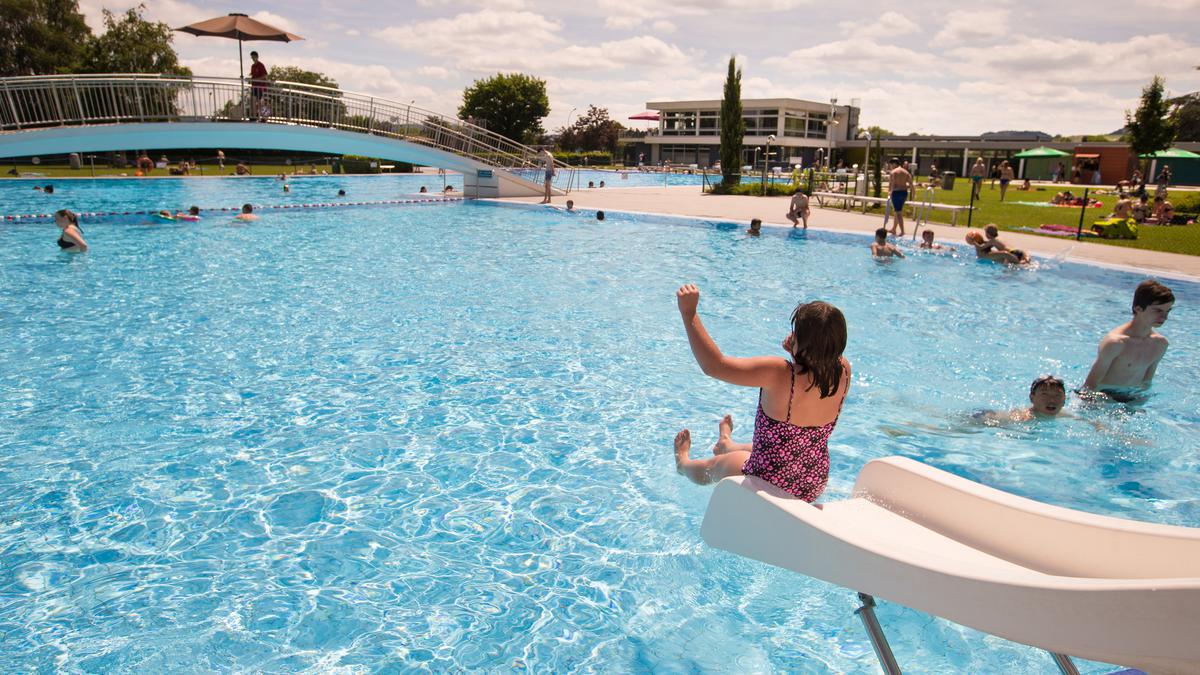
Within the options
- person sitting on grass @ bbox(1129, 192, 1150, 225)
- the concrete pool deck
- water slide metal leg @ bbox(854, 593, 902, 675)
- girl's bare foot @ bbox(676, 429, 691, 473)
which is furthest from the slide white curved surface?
person sitting on grass @ bbox(1129, 192, 1150, 225)

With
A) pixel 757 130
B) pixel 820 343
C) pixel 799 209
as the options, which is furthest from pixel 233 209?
pixel 757 130

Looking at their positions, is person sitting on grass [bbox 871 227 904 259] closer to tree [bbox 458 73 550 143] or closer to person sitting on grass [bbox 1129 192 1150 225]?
person sitting on grass [bbox 1129 192 1150 225]

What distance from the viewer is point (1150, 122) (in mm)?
31094

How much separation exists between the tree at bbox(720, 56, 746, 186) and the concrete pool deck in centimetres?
167

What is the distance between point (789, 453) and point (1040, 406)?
364 centimetres

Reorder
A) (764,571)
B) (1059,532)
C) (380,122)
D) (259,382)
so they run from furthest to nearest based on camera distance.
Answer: (380,122) → (259,382) → (764,571) → (1059,532)

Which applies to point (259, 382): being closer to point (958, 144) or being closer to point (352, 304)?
point (352, 304)

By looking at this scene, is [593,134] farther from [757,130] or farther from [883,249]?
[883,249]

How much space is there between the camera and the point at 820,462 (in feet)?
11.4

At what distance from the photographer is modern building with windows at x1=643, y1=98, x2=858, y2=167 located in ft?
219

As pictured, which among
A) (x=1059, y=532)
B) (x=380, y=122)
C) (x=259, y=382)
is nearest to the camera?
(x=1059, y=532)

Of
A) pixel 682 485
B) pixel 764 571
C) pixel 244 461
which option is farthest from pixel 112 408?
pixel 764 571

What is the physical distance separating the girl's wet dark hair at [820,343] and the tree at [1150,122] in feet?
122

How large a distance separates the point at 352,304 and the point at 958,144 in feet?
186
